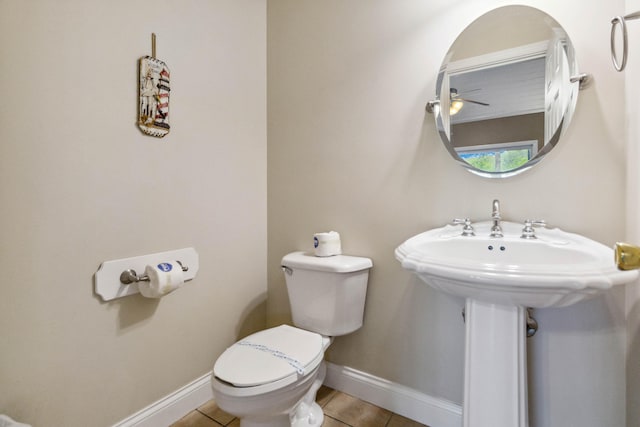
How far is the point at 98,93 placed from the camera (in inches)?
43.8

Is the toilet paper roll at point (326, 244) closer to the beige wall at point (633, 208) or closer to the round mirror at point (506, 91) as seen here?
the round mirror at point (506, 91)

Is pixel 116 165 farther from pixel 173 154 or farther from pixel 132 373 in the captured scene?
pixel 132 373

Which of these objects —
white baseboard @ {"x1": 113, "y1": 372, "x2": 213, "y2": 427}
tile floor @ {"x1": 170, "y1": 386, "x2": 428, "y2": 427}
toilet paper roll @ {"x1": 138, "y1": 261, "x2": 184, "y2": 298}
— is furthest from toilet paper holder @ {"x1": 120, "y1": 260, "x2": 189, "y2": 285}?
tile floor @ {"x1": 170, "y1": 386, "x2": 428, "y2": 427}

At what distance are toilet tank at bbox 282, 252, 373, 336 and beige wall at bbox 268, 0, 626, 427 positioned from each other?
0.31 ft

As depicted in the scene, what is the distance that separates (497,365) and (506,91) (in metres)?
1.00

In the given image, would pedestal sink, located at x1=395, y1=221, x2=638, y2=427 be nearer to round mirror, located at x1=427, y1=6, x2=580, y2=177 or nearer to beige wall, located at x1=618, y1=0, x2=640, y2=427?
beige wall, located at x1=618, y1=0, x2=640, y2=427

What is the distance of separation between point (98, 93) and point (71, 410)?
1139 millimetres

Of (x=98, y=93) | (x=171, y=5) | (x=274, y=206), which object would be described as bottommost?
(x=274, y=206)

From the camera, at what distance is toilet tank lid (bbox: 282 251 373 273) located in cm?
135

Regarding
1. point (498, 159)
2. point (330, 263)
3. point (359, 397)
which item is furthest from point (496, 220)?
point (359, 397)

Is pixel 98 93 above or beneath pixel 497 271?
above

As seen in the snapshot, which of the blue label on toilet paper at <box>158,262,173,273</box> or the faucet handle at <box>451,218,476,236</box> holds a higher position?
the faucet handle at <box>451,218,476,236</box>

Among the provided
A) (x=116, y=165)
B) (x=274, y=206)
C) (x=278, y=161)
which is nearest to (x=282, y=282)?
(x=274, y=206)

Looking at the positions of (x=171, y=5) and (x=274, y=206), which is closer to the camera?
(x=171, y=5)
